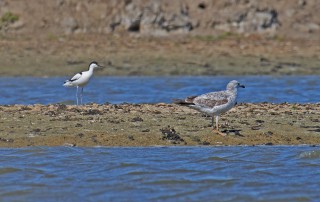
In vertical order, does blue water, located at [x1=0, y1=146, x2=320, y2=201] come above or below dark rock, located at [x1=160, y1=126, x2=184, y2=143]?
below

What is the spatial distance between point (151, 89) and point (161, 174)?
1049cm

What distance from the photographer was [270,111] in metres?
16.8

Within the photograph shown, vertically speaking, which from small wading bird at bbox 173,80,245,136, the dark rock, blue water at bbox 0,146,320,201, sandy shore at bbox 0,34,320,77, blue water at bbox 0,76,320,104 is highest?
sandy shore at bbox 0,34,320,77

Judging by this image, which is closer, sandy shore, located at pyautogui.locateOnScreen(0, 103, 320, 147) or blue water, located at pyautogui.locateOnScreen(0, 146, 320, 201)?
blue water, located at pyautogui.locateOnScreen(0, 146, 320, 201)

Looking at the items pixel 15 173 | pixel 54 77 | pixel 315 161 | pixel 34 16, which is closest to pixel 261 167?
pixel 315 161

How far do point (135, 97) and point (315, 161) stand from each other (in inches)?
321

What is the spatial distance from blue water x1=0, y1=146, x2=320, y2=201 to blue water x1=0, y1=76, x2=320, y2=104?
635 centimetres

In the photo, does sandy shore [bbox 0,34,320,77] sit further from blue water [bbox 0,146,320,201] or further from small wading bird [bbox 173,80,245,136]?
blue water [bbox 0,146,320,201]

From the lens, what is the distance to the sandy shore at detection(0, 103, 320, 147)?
1428 centimetres

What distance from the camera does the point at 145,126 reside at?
1503 cm

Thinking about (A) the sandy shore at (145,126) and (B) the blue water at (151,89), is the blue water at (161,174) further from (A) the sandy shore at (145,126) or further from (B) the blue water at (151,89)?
(B) the blue water at (151,89)

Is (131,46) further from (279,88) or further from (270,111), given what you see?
(270,111)

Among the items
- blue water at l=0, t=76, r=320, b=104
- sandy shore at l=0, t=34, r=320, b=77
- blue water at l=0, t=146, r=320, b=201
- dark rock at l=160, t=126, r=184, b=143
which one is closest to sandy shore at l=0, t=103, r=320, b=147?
dark rock at l=160, t=126, r=184, b=143

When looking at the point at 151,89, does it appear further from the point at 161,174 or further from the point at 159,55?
the point at 161,174
